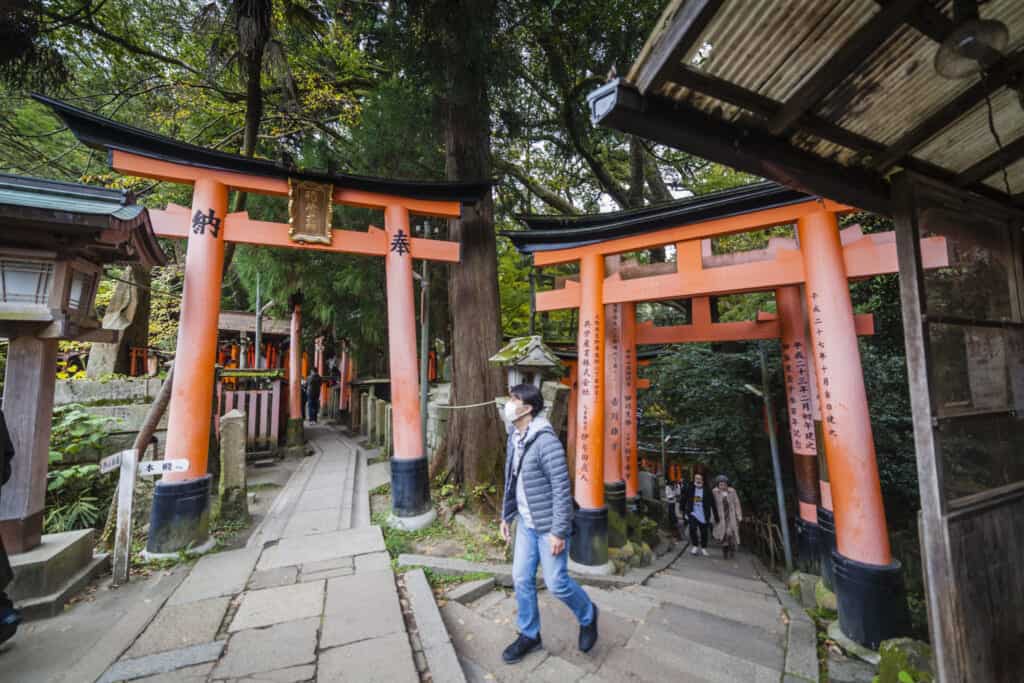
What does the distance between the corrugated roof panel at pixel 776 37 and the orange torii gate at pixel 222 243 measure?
4809mm

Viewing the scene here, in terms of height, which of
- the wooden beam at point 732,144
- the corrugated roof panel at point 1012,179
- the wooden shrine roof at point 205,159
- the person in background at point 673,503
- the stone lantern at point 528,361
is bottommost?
the person in background at point 673,503

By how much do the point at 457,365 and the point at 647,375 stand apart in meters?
7.17

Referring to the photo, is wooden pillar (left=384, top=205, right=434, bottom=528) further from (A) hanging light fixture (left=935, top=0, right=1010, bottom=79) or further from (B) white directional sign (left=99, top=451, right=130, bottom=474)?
(A) hanging light fixture (left=935, top=0, right=1010, bottom=79)

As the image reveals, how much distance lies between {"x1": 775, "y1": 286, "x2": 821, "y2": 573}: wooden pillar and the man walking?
4744 mm

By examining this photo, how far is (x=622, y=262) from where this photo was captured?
18.6 feet

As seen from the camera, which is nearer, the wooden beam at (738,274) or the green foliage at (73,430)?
the wooden beam at (738,274)

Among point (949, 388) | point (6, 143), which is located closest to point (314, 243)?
point (949, 388)

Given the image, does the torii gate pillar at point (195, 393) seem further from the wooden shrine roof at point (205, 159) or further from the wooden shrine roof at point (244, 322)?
the wooden shrine roof at point (244, 322)

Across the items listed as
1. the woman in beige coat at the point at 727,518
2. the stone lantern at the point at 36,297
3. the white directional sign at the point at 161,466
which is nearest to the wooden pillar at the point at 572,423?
the woman in beige coat at the point at 727,518

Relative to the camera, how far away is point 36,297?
3.58 metres

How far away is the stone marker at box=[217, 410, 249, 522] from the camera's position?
5.19 meters

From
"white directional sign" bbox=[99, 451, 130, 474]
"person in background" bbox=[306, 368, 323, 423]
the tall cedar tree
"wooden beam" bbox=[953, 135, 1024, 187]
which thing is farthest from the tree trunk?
"person in background" bbox=[306, 368, 323, 423]

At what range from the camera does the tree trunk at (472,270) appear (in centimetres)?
572

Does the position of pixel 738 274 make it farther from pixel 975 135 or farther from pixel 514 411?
pixel 514 411
